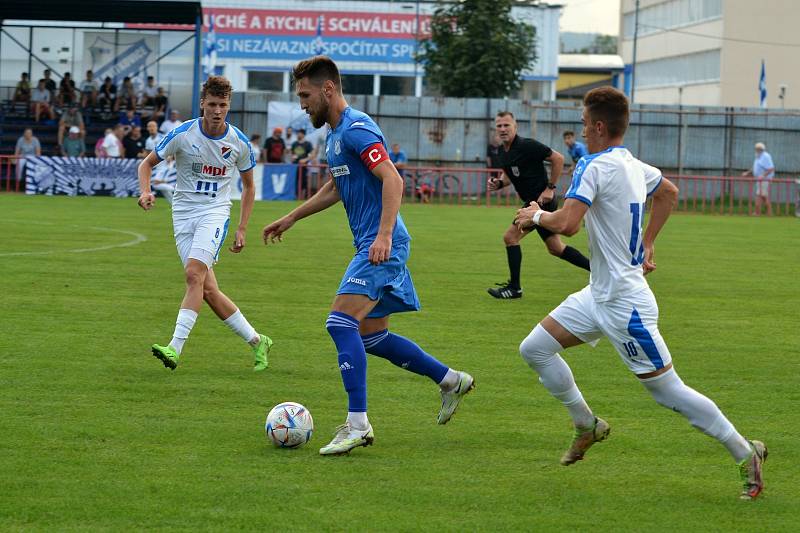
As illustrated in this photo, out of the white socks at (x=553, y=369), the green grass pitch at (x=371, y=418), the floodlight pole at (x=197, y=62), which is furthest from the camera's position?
the floodlight pole at (x=197, y=62)

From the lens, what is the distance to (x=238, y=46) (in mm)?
61312

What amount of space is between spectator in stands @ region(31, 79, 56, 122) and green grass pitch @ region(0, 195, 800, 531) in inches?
894

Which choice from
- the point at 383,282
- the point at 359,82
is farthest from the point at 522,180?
the point at 359,82

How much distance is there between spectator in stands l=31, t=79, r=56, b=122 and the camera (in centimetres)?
3594

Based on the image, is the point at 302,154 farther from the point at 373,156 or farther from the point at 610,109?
the point at 610,109

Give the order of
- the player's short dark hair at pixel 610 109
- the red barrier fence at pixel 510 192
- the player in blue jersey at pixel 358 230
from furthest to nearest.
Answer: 1. the red barrier fence at pixel 510 192
2. the player in blue jersey at pixel 358 230
3. the player's short dark hair at pixel 610 109

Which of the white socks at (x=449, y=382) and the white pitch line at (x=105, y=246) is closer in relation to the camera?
the white socks at (x=449, y=382)

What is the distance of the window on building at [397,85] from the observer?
6238 cm

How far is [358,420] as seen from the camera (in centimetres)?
625

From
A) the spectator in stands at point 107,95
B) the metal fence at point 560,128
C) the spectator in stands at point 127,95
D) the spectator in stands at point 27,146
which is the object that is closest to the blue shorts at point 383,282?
the spectator in stands at point 27,146

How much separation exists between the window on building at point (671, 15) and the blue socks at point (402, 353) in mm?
66670

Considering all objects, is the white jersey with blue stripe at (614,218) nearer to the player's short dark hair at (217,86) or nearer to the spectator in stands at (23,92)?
the player's short dark hair at (217,86)

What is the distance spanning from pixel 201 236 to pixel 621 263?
13.4ft

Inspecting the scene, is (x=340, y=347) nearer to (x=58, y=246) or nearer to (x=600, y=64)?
(x=58, y=246)
